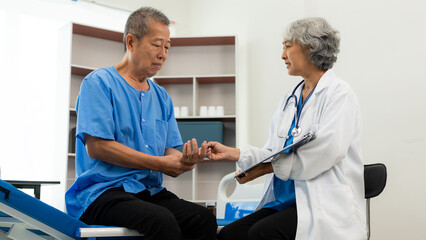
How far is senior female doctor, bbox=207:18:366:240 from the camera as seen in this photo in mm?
1479

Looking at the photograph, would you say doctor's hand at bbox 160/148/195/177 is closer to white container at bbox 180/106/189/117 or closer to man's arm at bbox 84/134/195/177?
man's arm at bbox 84/134/195/177

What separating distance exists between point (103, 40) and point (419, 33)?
2.96m

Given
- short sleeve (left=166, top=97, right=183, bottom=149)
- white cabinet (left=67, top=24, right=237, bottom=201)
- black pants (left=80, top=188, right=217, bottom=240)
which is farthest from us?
white cabinet (left=67, top=24, right=237, bottom=201)

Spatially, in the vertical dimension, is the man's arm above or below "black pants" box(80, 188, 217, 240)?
above

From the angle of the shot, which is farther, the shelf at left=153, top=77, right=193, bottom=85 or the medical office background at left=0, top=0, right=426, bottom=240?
the shelf at left=153, top=77, right=193, bottom=85

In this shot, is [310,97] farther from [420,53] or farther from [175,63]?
[175,63]

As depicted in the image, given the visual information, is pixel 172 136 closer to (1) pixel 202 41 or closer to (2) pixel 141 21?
(2) pixel 141 21

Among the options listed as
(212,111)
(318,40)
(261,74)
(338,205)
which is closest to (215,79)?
(212,111)

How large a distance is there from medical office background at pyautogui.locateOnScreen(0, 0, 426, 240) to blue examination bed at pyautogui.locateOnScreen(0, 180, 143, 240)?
1962mm

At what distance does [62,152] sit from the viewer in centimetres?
412

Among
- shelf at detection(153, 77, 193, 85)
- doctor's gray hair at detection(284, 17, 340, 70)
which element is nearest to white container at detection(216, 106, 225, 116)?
shelf at detection(153, 77, 193, 85)

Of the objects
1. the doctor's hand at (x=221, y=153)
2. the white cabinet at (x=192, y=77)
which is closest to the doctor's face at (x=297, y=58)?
the doctor's hand at (x=221, y=153)

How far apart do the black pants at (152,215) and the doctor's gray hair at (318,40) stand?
73cm

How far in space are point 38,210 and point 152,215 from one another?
323 millimetres
